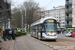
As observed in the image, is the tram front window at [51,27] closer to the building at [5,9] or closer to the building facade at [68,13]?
the building at [5,9]

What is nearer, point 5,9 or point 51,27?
point 5,9

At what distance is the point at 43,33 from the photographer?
65.3 ft

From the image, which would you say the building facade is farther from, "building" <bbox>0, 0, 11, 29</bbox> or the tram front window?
the tram front window

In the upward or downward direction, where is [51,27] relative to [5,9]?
downward

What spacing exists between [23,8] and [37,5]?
17.1 feet

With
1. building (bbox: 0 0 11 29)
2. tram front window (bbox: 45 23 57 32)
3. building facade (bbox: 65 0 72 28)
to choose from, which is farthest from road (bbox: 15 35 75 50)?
building facade (bbox: 65 0 72 28)

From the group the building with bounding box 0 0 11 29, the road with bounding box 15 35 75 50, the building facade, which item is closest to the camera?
the road with bounding box 15 35 75 50

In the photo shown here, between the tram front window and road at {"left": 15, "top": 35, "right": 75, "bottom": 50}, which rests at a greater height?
the tram front window

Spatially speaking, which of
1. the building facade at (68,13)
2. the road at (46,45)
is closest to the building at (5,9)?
the road at (46,45)

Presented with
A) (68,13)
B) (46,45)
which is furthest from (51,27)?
(68,13)

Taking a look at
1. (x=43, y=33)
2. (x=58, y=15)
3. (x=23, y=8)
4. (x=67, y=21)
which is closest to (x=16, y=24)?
(x=23, y=8)

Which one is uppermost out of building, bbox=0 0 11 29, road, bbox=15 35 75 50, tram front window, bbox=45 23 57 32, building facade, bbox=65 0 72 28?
building facade, bbox=65 0 72 28

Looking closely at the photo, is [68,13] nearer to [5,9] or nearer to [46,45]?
[5,9]

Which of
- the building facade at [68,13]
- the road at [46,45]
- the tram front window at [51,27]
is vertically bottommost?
the road at [46,45]
